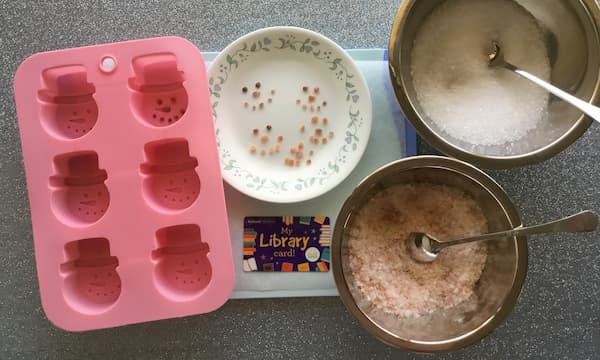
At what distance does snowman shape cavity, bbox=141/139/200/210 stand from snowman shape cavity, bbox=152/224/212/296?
0.04 meters

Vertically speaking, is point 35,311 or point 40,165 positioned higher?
point 40,165

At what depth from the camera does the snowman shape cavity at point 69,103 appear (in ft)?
1.94

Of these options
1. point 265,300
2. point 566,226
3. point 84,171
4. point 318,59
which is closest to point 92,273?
point 84,171

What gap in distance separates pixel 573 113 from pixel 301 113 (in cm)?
35

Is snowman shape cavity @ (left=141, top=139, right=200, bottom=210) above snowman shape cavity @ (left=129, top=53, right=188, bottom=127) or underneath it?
underneath

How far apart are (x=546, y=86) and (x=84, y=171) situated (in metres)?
0.60

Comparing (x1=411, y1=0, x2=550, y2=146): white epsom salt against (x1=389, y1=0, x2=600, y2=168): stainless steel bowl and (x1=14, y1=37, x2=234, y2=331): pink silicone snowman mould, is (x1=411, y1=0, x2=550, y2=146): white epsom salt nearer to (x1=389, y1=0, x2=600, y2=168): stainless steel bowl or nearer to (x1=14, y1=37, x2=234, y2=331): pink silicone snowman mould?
(x1=389, y1=0, x2=600, y2=168): stainless steel bowl

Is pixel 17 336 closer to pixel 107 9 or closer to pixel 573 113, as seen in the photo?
pixel 107 9

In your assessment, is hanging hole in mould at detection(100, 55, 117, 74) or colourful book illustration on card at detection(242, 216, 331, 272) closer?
hanging hole in mould at detection(100, 55, 117, 74)

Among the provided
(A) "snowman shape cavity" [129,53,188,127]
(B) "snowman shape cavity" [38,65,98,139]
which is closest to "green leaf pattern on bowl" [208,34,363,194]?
(A) "snowman shape cavity" [129,53,188,127]

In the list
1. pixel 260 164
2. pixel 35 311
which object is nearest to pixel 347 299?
pixel 260 164

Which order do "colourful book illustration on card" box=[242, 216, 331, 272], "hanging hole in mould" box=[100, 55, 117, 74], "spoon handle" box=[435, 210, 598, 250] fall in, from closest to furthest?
"spoon handle" box=[435, 210, 598, 250] < "hanging hole in mould" box=[100, 55, 117, 74] < "colourful book illustration on card" box=[242, 216, 331, 272]

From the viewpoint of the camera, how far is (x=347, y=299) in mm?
539

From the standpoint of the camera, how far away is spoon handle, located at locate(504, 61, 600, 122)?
0.52m
